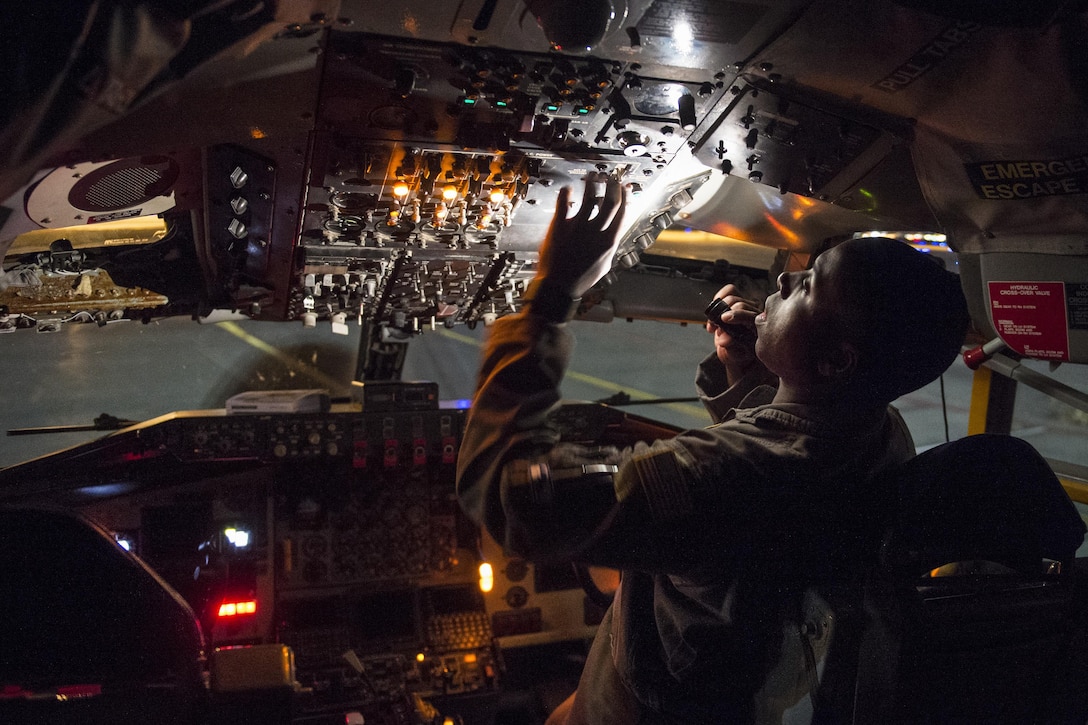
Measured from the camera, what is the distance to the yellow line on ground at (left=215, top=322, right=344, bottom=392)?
581cm

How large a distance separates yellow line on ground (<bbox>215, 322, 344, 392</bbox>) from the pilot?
506 centimetres

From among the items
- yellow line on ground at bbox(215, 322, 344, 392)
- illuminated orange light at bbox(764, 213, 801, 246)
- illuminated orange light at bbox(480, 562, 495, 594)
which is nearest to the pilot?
illuminated orange light at bbox(764, 213, 801, 246)

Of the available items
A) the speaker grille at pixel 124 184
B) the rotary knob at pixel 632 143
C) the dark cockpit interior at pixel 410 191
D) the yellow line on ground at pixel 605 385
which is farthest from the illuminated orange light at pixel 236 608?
the yellow line on ground at pixel 605 385

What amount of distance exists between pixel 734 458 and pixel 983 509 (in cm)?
39

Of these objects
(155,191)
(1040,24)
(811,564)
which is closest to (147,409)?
(155,191)

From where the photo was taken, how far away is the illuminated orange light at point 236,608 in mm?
3258

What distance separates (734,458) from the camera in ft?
3.76

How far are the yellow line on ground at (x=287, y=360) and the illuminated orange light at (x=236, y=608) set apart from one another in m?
2.78

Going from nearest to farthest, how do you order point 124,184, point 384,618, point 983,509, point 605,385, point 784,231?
1. point 983,509
2. point 124,184
3. point 784,231
4. point 384,618
5. point 605,385

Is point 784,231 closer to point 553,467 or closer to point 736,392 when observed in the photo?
point 736,392

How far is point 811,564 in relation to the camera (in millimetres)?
1203

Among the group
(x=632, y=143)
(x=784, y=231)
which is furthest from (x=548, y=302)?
(x=784, y=231)

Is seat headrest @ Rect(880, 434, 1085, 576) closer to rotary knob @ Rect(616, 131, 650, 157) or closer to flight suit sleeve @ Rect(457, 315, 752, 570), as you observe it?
flight suit sleeve @ Rect(457, 315, 752, 570)

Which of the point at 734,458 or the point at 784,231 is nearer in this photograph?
the point at 734,458
